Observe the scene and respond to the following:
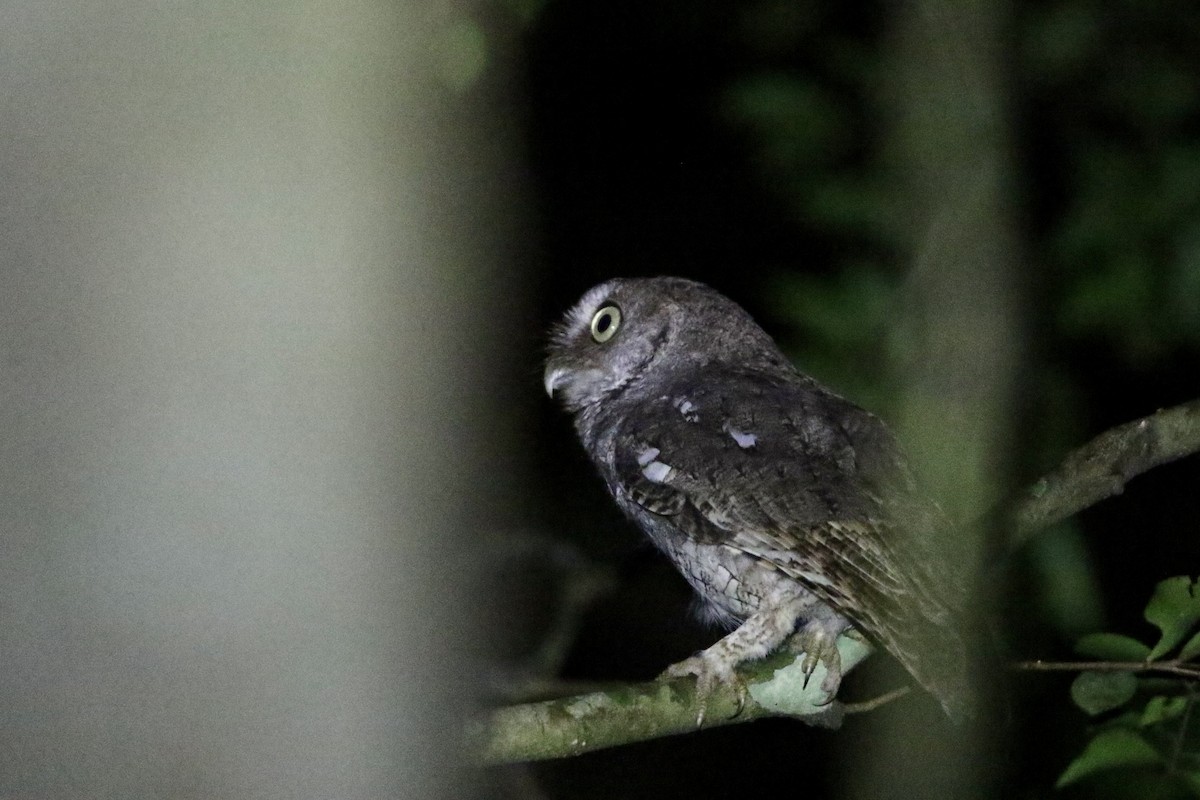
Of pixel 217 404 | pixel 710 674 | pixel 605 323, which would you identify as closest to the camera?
pixel 217 404

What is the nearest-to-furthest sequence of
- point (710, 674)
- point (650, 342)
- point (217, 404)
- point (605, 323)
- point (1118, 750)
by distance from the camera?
1. point (217, 404)
2. point (1118, 750)
3. point (710, 674)
4. point (650, 342)
5. point (605, 323)

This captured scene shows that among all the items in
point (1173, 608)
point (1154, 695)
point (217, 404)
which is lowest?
point (1154, 695)

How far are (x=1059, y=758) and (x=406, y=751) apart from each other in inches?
109

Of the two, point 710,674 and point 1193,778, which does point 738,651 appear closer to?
point 710,674

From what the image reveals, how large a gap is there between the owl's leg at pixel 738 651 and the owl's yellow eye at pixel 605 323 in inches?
34.7

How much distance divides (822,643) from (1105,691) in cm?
47

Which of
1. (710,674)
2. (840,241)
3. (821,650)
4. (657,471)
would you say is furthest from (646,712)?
(840,241)

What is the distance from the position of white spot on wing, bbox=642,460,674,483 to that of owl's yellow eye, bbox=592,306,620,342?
1.87ft

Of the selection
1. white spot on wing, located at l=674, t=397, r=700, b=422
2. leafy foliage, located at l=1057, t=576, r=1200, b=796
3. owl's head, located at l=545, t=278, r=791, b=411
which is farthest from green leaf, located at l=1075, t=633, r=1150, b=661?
owl's head, located at l=545, t=278, r=791, b=411

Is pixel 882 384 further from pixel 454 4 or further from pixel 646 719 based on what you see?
pixel 454 4

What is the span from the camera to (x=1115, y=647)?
1900 mm

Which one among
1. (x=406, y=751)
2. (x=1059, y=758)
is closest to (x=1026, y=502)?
(x=1059, y=758)

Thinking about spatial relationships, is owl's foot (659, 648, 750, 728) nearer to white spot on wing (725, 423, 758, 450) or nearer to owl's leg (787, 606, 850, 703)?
owl's leg (787, 606, 850, 703)

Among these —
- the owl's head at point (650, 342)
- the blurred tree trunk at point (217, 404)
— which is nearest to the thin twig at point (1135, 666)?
the owl's head at point (650, 342)
